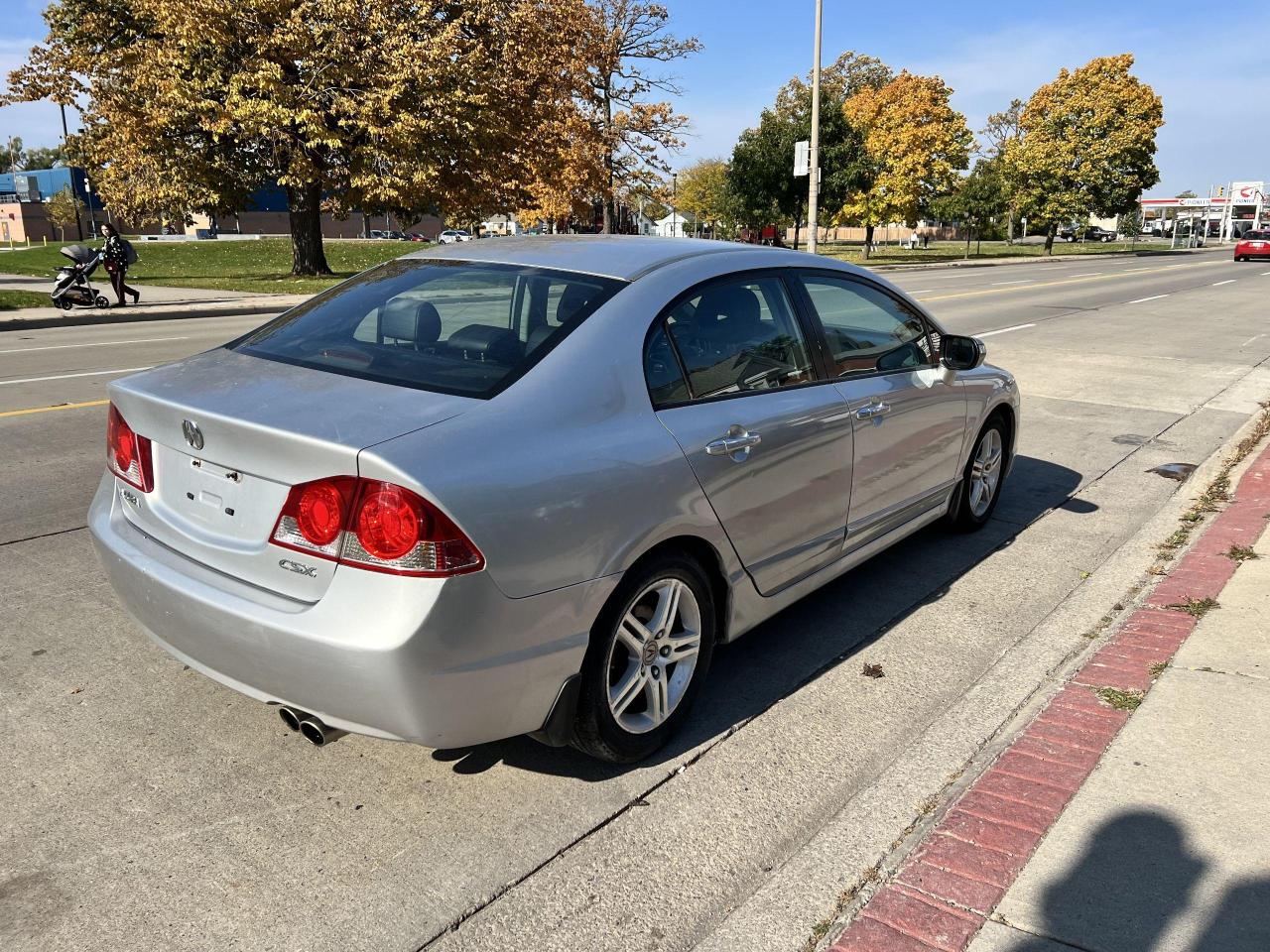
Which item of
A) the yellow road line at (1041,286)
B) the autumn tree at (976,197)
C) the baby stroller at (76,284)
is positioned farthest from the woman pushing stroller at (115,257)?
the autumn tree at (976,197)

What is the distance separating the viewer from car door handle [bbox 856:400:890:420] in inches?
160

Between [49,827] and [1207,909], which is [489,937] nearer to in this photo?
[49,827]

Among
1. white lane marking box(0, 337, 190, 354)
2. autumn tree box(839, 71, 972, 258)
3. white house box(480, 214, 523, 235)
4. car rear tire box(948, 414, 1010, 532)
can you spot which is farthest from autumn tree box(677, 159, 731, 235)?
car rear tire box(948, 414, 1010, 532)

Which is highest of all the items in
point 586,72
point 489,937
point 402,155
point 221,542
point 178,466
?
point 586,72

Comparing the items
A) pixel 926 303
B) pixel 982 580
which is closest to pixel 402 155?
pixel 926 303

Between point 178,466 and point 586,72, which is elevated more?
point 586,72

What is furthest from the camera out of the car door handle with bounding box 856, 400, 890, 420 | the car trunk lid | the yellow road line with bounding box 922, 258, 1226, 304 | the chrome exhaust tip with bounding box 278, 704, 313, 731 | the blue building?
the blue building

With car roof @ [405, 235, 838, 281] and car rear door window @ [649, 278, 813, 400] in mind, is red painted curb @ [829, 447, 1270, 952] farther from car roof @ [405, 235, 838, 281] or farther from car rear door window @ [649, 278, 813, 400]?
car roof @ [405, 235, 838, 281]

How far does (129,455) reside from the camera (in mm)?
3193

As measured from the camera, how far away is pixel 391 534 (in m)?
2.47

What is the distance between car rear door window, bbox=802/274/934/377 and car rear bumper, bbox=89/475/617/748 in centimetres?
182

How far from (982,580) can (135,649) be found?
12.7 ft

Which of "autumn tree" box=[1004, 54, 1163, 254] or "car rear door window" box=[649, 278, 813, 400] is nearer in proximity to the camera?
"car rear door window" box=[649, 278, 813, 400]

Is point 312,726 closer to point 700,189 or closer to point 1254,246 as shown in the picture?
point 1254,246
